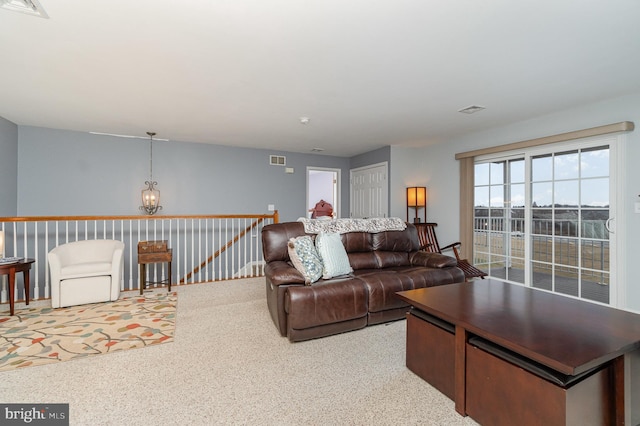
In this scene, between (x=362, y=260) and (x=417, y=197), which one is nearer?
(x=362, y=260)

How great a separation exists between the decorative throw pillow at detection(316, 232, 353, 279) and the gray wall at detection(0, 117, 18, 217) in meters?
4.41

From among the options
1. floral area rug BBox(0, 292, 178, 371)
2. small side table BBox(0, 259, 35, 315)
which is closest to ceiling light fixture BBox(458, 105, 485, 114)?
floral area rug BBox(0, 292, 178, 371)

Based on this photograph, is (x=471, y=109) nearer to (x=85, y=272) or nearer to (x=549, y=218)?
(x=549, y=218)

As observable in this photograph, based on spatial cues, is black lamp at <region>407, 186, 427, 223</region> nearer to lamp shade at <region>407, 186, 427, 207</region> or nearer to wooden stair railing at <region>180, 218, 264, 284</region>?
lamp shade at <region>407, 186, 427, 207</region>

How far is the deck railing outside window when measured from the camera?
13.7 ft

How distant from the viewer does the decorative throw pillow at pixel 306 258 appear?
9.04ft

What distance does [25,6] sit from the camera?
5.50ft

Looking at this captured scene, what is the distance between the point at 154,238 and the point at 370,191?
13.5 feet

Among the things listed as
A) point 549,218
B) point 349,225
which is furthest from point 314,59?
point 549,218

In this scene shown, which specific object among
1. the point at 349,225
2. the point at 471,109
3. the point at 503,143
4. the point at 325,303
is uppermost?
the point at 471,109

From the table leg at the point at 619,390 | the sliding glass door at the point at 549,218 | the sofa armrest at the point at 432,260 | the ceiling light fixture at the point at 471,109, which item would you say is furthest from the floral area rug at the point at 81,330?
the sliding glass door at the point at 549,218

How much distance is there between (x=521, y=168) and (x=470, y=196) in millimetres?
783

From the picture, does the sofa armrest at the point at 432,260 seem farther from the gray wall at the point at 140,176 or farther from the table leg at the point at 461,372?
the gray wall at the point at 140,176

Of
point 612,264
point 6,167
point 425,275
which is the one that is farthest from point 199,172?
point 612,264
